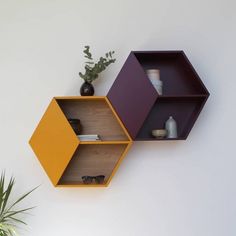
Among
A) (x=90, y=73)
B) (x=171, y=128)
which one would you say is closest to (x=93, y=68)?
(x=90, y=73)

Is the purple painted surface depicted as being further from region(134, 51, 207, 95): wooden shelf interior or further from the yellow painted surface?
the yellow painted surface

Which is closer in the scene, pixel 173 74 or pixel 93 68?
pixel 93 68

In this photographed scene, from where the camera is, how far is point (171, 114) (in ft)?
8.06

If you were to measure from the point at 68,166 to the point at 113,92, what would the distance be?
2.06 ft

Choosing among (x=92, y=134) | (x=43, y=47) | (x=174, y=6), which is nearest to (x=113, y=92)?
(x=92, y=134)

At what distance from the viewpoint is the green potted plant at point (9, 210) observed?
2223 millimetres

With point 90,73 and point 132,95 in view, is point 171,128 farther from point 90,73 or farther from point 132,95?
point 90,73

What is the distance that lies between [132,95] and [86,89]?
12.8 inches

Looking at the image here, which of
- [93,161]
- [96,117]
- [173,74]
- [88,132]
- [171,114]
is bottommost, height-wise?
[93,161]

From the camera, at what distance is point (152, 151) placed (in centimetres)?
246

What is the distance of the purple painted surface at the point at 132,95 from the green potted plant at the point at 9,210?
86cm

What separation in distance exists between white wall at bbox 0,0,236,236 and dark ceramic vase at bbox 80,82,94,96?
0.45 feet

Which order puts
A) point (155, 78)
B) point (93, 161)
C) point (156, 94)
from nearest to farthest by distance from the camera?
point (156, 94) < point (155, 78) < point (93, 161)

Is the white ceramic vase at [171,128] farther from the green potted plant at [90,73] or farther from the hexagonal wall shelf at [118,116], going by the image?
the green potted plant at [90,73]
